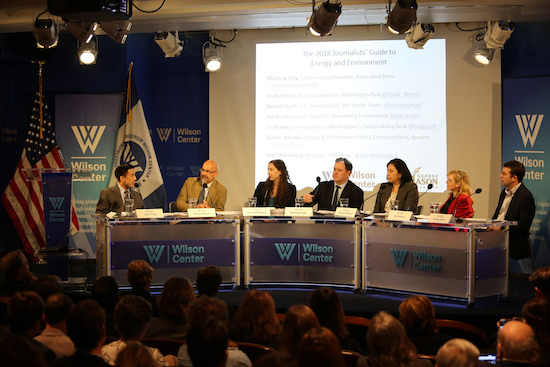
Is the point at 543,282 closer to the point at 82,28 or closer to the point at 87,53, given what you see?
the point at 82,28

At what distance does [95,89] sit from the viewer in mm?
8766

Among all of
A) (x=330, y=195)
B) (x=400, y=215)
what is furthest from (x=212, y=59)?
(x=400, y=215)

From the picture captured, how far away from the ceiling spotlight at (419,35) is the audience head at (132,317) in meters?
5.16

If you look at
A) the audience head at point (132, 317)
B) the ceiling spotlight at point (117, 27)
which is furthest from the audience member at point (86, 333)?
the ceiling spotlight at point (117, 27)

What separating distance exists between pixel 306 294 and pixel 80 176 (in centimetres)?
243

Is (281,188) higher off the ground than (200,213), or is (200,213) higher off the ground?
(281,188)

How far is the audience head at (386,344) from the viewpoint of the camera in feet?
8.67

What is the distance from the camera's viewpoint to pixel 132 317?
2910 mm

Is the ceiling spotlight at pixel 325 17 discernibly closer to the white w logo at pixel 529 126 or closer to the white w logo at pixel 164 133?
Answer: the white w logo at pixel 529 126

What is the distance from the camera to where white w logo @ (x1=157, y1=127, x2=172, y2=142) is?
8.69 metres

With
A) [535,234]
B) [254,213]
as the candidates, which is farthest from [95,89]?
[535,234]

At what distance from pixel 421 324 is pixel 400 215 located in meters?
2.39

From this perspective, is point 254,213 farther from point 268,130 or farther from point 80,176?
point 268,130

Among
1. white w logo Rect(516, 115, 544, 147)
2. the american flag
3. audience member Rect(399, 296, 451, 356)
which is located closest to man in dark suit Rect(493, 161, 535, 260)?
white w logo Rect(516, 115, 544, 147)
